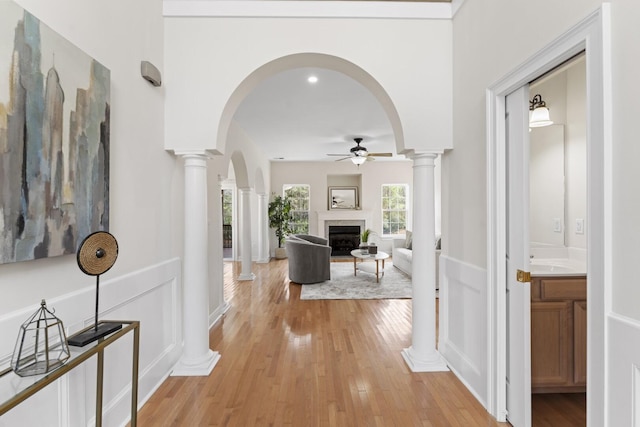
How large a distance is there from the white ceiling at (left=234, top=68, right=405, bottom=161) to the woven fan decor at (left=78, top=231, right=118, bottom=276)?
258 cm

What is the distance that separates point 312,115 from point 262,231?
3.95 metres

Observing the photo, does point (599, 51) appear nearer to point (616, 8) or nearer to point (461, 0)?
point (616, 8)

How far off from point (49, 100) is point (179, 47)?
1.37m

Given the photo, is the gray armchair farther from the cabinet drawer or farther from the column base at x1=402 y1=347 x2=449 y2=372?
the cabinet drawer

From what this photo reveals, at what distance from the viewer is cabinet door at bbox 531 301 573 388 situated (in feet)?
6.56

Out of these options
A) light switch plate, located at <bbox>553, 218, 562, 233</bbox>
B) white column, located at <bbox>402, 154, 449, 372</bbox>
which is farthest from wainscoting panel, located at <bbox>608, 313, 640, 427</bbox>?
light switch plate, located at <bbox>553, 218, 562, 233</bbox>

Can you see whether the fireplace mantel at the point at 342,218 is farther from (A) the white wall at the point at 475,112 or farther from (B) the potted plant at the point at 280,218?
(A) the white wall at the point at 475,112

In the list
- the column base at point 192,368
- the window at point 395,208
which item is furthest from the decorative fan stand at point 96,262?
the window at point 395,208

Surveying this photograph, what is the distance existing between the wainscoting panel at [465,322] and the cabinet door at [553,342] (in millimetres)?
318

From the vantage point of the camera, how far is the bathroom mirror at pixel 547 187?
8.53ft

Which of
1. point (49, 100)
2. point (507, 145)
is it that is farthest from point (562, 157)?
point (49, 100)

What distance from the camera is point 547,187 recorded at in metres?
2.67

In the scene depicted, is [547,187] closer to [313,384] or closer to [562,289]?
[562,289]

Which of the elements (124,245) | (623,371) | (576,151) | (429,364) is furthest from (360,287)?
(623,371)
